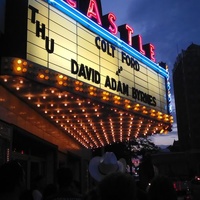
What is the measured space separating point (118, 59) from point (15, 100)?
187 inches

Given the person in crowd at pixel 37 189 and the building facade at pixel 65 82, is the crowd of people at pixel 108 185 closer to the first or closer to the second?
the person in crowd at pixel 37 189

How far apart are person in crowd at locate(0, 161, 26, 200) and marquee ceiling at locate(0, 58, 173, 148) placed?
621cm

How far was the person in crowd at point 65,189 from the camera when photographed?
403 cm

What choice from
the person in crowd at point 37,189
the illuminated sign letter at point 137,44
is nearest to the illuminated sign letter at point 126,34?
the illuminated sign letter at point 137,44

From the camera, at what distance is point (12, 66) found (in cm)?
879

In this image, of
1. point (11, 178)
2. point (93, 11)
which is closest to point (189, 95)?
point (93, 11)

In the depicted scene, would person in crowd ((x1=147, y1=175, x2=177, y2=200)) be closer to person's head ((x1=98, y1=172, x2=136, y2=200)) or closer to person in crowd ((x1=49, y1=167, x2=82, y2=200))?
person's head ((x1=98, y1=172, x2=136, y2=200))

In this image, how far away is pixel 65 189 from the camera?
13.8 ft

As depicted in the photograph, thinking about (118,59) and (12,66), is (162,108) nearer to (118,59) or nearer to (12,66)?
(118,59)

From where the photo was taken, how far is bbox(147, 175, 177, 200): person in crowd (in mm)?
3232

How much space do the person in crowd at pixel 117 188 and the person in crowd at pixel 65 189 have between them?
5.41 feet

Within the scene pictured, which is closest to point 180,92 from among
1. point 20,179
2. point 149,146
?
point 149,146

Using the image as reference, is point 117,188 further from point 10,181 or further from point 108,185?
point 10,181

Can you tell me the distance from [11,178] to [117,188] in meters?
0.93
